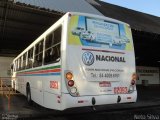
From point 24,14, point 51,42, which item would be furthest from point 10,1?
point 51,42

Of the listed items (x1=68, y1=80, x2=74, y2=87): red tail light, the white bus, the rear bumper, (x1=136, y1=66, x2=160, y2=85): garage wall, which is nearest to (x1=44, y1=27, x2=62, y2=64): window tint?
the white bus

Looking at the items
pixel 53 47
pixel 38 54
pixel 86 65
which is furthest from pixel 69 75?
pixel 38 54

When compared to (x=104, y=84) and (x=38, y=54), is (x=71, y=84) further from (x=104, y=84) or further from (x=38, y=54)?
(x=38, y=54)

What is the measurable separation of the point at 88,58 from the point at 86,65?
23 cm

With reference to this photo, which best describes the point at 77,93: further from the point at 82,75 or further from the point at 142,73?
the point at 142,73

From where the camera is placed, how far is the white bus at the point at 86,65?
7.61m

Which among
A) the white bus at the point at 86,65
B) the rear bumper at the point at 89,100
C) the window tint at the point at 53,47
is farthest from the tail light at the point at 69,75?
the window tint at the point at 53,47

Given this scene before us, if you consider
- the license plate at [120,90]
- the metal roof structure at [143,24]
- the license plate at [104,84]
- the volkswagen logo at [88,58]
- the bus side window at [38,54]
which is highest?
the metal roof structure at [143,24]

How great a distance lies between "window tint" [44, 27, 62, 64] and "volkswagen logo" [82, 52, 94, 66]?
31.2 inches

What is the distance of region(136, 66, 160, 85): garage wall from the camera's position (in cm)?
3216

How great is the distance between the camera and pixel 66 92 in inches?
293

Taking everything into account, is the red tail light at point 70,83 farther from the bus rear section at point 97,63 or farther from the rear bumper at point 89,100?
the rear bumper at point 89,100

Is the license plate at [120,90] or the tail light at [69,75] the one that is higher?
the tail light at [69,75]

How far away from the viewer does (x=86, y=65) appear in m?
7.91
